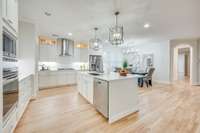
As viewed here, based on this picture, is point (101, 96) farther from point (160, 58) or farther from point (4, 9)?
point (160, 58)

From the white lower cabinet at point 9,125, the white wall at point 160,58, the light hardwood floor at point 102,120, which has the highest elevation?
the white wall at point 160,58

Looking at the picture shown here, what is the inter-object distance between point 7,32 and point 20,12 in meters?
2.04

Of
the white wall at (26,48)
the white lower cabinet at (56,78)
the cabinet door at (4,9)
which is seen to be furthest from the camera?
the white lower cabinet at (56,78)

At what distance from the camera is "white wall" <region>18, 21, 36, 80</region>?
365 cm

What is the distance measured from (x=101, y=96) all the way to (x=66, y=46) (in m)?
4.32

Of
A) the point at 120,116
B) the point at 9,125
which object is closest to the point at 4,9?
the point at 9,125

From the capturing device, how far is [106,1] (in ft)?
8.51

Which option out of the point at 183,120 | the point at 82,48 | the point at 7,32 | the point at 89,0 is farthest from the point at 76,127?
the point at 82,48

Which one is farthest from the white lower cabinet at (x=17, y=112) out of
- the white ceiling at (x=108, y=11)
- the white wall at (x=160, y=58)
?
the white wall at (x=160, y=58)

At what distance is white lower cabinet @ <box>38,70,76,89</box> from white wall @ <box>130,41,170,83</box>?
17.4 ft

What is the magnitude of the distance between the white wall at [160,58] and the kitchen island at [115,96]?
5.09 meters

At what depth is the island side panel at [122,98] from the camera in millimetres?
2472

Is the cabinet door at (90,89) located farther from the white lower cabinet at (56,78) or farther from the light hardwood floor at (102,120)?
the white lower cabinet at (56,78)

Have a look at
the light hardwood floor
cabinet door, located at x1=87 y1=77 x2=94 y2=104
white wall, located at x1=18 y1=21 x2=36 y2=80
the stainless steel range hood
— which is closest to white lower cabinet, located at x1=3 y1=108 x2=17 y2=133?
the light hardwood floor
